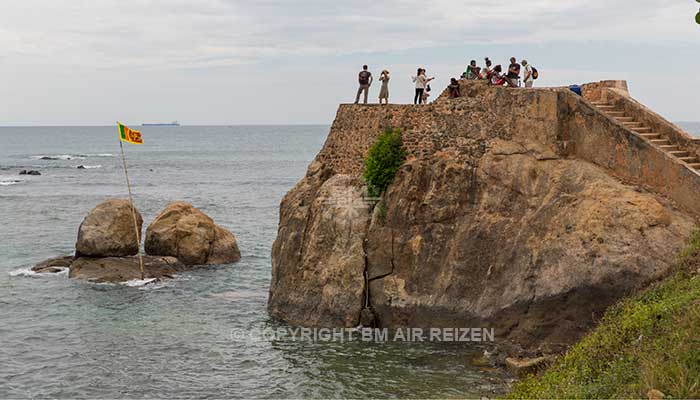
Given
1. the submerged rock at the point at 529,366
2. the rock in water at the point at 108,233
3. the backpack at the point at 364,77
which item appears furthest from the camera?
the rock in water at the point at 108,233

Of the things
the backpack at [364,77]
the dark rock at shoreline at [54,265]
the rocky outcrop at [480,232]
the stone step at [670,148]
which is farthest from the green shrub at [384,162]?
the dark rock at shoreline at [54,265]

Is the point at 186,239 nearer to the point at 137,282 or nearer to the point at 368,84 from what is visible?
the point at 137,282

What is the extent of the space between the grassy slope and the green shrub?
8.59m

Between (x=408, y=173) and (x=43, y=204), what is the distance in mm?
46772

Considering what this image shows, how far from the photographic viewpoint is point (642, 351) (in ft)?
48.8

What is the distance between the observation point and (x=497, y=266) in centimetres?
2302

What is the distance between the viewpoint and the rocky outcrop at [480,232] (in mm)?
20938

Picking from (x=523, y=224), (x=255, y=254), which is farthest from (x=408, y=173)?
(x=255, y=254)

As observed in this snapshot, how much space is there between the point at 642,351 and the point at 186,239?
25361 millimetres

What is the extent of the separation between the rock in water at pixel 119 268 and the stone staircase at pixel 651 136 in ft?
64.3

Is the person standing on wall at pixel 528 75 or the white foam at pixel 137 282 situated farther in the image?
the white foam at pixel 137 282

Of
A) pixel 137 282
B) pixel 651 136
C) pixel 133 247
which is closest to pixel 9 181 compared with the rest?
pixel 133 247

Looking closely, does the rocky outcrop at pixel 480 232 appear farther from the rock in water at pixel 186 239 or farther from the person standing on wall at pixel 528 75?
the rock in water at pixel 186 239

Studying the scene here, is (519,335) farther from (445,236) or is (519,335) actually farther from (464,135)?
(464,135)
